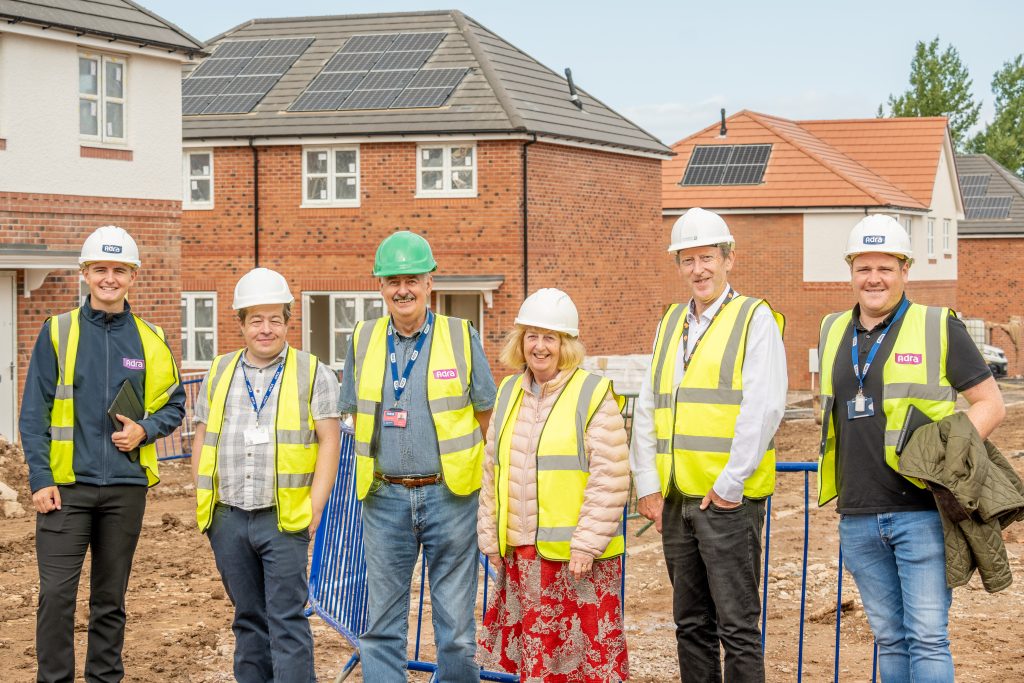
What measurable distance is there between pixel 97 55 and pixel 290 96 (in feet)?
29.8

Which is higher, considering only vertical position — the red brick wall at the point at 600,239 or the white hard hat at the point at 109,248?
the red brick wall at the point at 600,239

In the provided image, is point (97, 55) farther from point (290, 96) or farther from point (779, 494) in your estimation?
point (779, 494)

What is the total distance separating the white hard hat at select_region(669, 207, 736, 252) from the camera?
18.1 feet

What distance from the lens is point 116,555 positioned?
6.01 m

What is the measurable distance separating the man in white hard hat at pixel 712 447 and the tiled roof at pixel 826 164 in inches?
1178

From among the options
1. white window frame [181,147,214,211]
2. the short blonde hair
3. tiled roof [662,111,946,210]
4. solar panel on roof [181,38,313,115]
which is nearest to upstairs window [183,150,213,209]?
white window frame [181,147,214,211]

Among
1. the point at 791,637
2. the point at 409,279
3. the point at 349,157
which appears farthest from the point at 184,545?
the point at 349,157

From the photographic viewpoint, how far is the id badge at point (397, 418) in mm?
5559

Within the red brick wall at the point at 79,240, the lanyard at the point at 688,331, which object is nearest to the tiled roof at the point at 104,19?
the red brick wall at the point at 79,240

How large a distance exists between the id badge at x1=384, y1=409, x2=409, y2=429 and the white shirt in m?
1.03

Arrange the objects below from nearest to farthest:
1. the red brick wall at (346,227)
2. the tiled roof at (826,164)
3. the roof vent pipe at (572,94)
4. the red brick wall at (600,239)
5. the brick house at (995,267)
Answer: the red brick wall at (346,227) → the red brick wall at (600,239) → the roof vent pipe at (572,94) → the tiled roof at (826,164) → the brick house at (995,267)

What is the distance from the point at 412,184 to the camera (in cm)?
2575

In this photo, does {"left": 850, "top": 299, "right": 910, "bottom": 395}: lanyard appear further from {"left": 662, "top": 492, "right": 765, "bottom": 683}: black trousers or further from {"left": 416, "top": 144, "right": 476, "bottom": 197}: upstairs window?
{"left": 416, "top": 144, "right": 476, "bottom": 197}: upstairs window

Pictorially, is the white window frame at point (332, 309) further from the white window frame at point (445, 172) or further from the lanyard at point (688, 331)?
the lanyard at point (688, 331)
